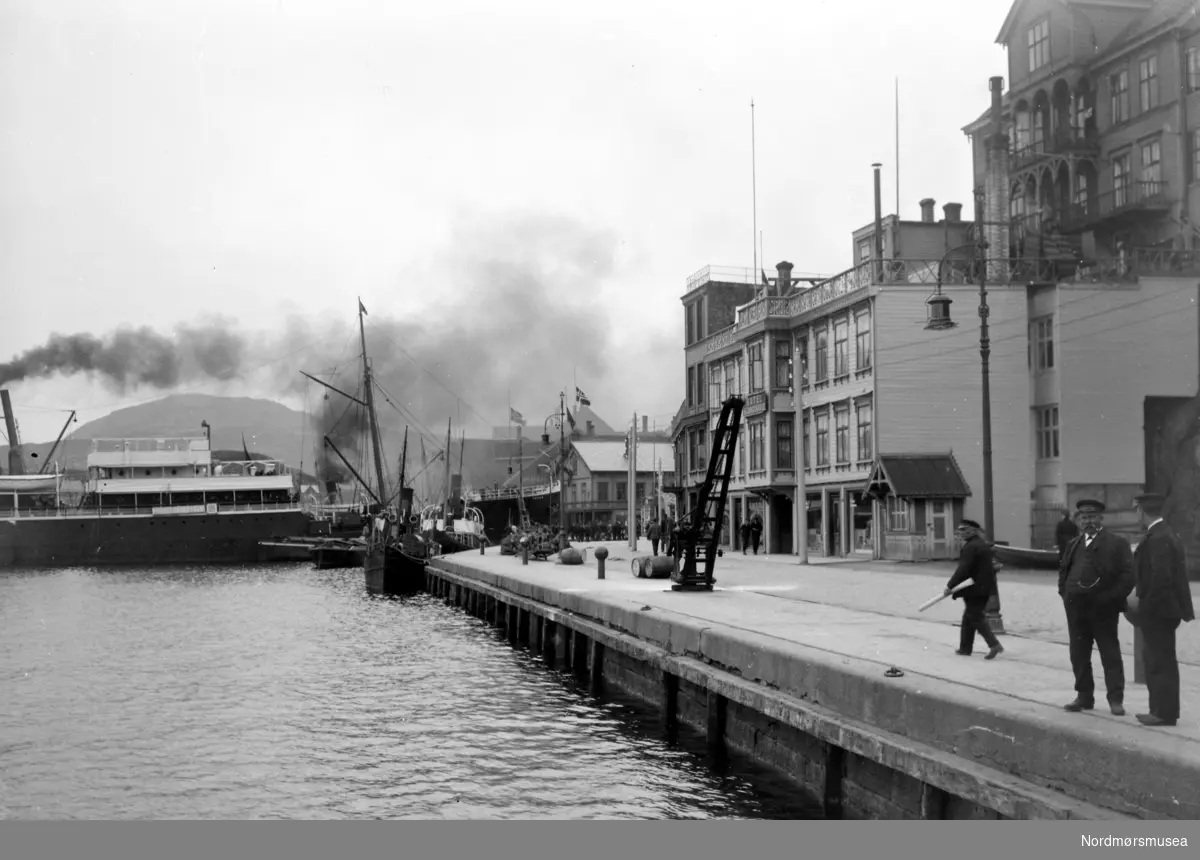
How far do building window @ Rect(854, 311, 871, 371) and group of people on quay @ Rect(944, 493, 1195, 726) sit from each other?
122 ft

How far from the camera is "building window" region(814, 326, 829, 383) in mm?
53263

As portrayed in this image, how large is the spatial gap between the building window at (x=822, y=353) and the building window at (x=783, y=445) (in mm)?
3304

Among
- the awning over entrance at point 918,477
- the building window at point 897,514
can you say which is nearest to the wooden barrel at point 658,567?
the awning over entrance at point 918,477

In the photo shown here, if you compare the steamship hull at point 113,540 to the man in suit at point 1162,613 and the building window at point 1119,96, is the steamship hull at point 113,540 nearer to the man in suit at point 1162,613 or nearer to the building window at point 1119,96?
the building window at point 1119,96

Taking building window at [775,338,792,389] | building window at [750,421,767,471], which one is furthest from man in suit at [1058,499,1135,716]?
building window at [750,421,767,471]

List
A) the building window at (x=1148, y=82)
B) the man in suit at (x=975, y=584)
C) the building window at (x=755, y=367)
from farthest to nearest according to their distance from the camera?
the building window at (x=755, y=367), the building window at (x=1148, y=82), the man in suit at (x=975, y=584)

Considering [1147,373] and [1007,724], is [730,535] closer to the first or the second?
[1147,373]

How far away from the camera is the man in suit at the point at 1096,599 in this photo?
456 inches

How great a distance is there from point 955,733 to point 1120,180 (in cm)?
3341

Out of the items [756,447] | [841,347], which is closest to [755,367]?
[756,447]

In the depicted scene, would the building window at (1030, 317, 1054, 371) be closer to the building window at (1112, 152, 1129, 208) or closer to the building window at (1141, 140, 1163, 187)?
the building window at (1112, 152, 1129, 208)

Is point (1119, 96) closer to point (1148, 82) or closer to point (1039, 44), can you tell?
point (1148, 82)

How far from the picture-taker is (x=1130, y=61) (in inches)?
1506

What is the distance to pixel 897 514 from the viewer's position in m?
47.0
